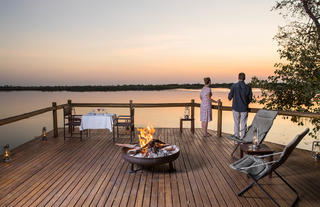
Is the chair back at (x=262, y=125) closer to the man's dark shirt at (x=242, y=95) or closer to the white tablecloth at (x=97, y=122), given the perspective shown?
the man's dark shirt at (x=242, y=95)

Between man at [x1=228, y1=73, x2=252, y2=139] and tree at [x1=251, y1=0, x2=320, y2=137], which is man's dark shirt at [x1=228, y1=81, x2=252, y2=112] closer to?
man at [x1=228, y1=73, x2=252, y2=139]

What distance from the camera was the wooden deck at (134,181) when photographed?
9.32 ft

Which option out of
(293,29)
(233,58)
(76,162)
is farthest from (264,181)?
(233,58)

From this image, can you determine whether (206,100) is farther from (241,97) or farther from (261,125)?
(261,125)

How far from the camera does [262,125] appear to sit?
13.7 feet

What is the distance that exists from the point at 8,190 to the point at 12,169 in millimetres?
950

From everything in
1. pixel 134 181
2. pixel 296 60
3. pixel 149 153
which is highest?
pixel 296 60

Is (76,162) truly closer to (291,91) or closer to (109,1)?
(291,91)

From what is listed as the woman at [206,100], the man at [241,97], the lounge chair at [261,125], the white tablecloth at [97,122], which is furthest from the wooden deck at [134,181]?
the woman at [206,100]

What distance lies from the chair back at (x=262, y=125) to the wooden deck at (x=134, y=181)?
0.60 metres

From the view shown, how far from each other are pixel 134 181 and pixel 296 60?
5.17 m

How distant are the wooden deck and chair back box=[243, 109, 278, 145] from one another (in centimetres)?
60

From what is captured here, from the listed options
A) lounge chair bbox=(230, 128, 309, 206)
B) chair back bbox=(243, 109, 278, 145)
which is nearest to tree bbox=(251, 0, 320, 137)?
chair back bbox=(243, 109, 278, 145)

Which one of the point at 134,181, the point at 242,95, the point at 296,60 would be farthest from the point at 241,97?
the point at 134,181
